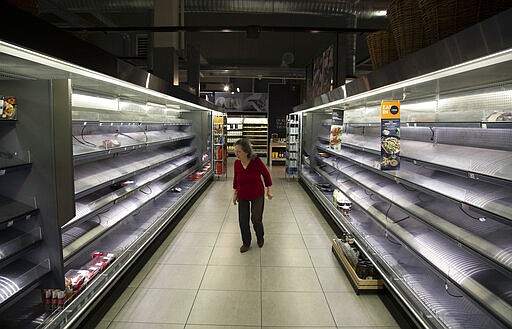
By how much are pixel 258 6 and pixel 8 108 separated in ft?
21.3

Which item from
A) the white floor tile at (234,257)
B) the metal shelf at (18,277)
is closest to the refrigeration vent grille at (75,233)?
the metal shelf at (18,277)

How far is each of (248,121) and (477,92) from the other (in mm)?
16689

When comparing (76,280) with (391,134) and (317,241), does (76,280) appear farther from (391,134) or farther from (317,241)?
(317,241)

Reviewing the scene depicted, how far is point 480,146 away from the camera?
10.4ft

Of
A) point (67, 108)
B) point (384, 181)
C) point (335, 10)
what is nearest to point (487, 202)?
point (384, 181)

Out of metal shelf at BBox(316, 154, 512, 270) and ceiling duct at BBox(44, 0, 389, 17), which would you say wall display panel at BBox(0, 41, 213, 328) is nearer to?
metal shelf at BBox(316, 154, 512, 270)

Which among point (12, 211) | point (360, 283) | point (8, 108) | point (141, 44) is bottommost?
point (360, 283)

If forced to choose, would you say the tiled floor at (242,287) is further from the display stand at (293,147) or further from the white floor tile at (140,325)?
the display stand at (293,147)

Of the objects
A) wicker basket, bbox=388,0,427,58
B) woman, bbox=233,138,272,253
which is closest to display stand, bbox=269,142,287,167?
woman, bbox=233,138,272,253

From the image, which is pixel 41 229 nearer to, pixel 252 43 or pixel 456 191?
pixel 456 191

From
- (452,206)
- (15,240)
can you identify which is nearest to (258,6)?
(452,206)

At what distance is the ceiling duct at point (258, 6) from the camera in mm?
7688

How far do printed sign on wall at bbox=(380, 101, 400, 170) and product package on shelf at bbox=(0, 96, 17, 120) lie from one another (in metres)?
2.97

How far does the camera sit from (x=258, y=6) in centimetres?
779
